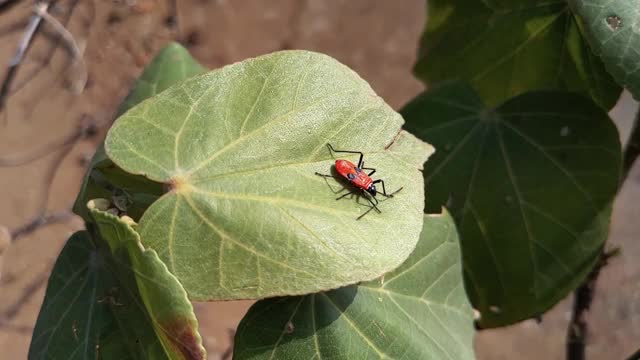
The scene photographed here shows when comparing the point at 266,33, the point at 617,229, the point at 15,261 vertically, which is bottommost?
the point at 617,229

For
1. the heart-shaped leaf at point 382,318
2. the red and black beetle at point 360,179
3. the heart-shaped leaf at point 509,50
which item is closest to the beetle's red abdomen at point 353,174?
the red and black beetle at point 360,179

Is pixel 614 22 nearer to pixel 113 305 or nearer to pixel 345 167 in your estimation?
pixel 345 167

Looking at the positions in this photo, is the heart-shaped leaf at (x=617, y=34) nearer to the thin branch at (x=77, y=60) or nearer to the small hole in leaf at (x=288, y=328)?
the small hole in leaf at (x=288, y=328)

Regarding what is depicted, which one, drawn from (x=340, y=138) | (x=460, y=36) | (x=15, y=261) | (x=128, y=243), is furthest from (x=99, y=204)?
(x=15, y=261)

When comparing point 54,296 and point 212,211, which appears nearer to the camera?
point 212,211

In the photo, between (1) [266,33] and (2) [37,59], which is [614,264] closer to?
(1) [266,33]

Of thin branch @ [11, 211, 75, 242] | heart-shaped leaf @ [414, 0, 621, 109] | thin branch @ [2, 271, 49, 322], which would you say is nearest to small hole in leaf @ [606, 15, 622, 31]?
heart-shaped leaf @ [414, 0, 621, 109]
